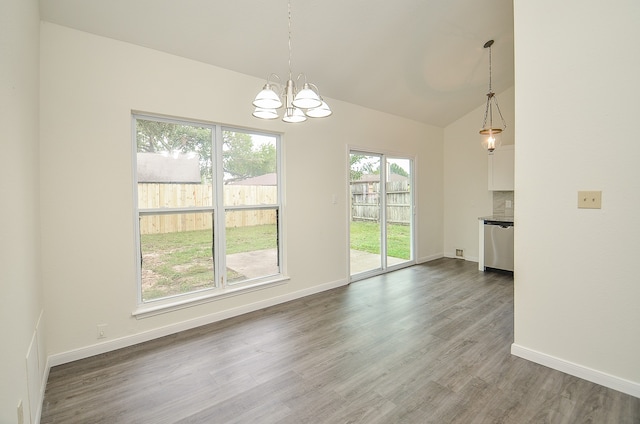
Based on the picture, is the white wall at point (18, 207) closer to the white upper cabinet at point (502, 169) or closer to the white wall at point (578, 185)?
the white wall at point (578, 185)

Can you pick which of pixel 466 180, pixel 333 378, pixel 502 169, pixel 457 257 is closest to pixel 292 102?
pixel 333 378

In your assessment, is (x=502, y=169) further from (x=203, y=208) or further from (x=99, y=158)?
(x=99, y=158)

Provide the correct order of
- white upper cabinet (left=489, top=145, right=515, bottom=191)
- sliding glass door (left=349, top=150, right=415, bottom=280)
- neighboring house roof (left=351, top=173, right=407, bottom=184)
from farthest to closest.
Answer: white upper cabinet (left=489, top=145, right=515, bottom=191)
neighboring house roof (left=351, top=173, right=407, bottom=184)
sliding glass door (left=349, top=150, right=415, bottom=280)

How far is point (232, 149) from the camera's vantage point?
345 cm

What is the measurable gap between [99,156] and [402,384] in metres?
3.09

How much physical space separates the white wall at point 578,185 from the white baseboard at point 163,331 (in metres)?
2.50

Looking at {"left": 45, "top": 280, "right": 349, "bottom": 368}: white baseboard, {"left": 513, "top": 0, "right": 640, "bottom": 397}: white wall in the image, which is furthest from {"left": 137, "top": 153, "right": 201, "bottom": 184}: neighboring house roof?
{"left": 513, "top": 0, "right": 640, "bottom": 397}: white wall

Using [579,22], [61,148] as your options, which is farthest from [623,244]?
[61,148]

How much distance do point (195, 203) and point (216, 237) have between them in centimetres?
45

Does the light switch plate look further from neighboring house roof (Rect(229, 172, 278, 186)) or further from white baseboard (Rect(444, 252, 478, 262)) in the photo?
white baseboard (Rect(444, 252, 478, 262))

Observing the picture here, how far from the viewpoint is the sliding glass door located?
4824mm

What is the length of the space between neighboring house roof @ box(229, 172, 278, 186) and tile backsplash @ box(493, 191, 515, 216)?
4.41m

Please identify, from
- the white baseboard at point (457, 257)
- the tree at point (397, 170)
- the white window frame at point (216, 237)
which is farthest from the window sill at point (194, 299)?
the white baseboard at point (457, 257)

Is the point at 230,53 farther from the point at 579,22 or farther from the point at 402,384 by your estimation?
the point at 402,384
